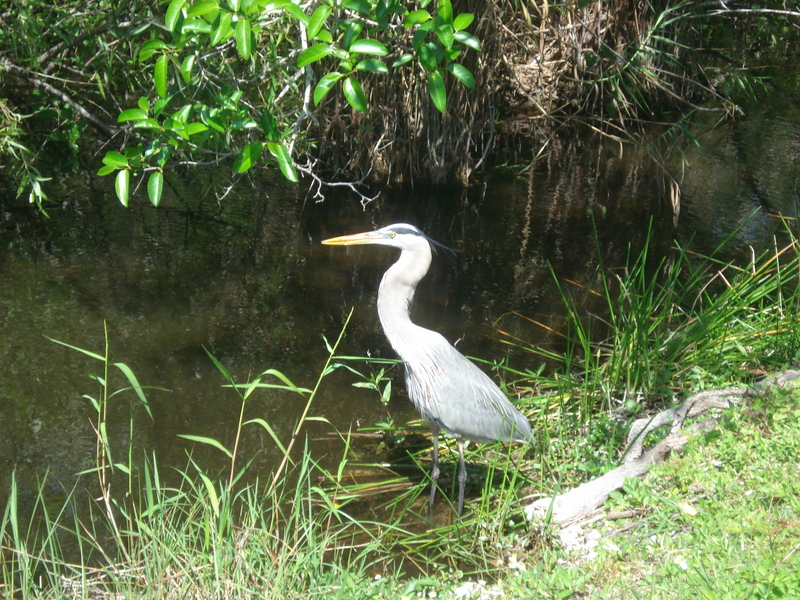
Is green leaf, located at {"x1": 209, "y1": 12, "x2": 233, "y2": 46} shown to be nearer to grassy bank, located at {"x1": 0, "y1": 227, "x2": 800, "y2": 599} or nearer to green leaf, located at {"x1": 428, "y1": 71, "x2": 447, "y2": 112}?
green leaf, located at {"x1": 428, "y1": 71, "x2": 447, "y2": 112}

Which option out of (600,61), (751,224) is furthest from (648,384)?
(600,61)

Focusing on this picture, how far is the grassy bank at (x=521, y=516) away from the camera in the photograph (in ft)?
8.43

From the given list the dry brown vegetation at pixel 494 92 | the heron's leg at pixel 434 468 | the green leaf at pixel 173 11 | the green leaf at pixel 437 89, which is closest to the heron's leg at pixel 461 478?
the heron's leg at pixel 434 468

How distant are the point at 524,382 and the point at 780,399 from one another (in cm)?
189

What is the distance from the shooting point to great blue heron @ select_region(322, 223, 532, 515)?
3969 millimetres

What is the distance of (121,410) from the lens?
4488 mm

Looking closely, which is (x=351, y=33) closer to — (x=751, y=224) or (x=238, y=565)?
(x=238, y=565)

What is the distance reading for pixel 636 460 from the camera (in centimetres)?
354

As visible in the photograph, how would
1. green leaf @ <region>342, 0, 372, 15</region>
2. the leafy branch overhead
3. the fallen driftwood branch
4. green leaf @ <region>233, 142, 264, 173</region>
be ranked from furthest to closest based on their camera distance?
1. green leaf @ <region>233, 142, 264, 173</region>
2. green leaf @ <region>342, 0, 372, 15</region>
3. the leafy branch overhead
4. the fallen driftwood branch

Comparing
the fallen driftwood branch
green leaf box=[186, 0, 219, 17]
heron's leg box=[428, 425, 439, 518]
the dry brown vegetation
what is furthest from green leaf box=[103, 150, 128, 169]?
the dry brown vegetation

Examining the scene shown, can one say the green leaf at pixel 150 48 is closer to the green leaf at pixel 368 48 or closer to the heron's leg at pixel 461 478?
the green leaf at pixel 368 48

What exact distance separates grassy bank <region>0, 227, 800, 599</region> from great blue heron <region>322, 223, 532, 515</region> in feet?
0.84

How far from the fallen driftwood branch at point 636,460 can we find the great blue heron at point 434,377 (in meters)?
0.54

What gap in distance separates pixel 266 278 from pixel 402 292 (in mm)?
2364
